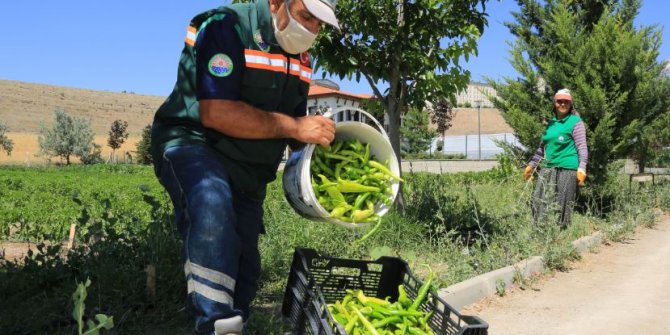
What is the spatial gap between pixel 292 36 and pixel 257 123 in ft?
1.44

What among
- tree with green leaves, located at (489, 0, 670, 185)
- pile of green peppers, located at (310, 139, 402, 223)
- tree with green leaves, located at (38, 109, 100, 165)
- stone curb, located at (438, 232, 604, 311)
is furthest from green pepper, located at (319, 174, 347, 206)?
tree with green leaves, located at (38, 109, 100, 165)

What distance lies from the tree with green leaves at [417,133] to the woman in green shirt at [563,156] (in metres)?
36.7

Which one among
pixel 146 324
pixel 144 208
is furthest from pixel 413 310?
pixel 144 208

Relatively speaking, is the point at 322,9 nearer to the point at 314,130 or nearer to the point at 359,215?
the point at 314,130

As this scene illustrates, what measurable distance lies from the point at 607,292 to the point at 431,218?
2.30 meters

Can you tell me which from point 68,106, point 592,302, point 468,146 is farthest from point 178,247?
point 68,106

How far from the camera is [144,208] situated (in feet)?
34.9

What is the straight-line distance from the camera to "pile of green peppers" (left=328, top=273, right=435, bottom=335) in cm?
254

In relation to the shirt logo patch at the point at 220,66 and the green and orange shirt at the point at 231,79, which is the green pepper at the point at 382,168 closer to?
the green and orange shirt at the point at 231,79

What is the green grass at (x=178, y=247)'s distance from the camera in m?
3.54

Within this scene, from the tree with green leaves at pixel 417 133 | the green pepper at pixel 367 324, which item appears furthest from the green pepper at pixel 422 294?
the tree with green leaves at pixel 417 133

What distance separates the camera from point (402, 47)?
647 centimetres

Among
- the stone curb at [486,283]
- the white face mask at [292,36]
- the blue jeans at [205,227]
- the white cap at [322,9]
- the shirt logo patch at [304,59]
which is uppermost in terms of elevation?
the white cap at [322,9]

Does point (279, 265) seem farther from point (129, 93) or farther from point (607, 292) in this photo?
point (129, 93)
